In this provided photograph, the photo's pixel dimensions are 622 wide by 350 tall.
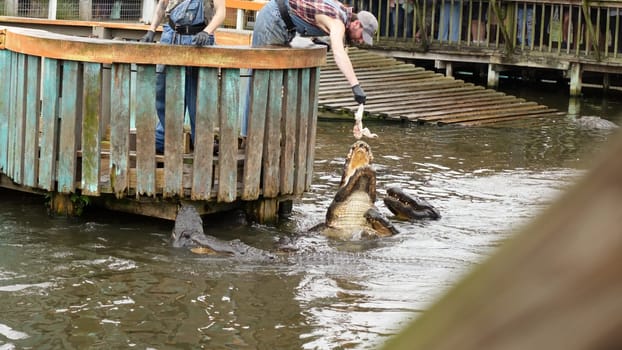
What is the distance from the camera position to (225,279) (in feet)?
23.0

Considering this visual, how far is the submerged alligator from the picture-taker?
779 cm

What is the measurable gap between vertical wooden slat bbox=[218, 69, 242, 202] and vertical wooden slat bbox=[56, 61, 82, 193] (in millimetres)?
1092

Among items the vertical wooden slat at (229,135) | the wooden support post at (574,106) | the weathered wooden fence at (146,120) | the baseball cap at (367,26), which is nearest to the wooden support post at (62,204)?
the weathered wooden fence at (146,120)

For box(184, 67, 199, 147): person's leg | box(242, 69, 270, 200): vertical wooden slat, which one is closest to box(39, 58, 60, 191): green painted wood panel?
box(184, 67, 199, 147): person's leg

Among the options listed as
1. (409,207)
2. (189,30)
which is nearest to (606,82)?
(409,207)

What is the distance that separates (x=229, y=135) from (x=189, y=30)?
3.70 ft

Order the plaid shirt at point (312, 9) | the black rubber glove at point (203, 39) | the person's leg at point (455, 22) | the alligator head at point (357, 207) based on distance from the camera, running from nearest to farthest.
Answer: the black rubber glove at point (203, 39) < the plaid shirt at point (312, 9) < the alligator head at point (357, 207) < the person's leg at point (455, 22)

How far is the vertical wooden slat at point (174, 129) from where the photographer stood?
7914mm

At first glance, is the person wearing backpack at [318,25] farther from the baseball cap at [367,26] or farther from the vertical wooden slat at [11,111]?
the vertical wooden slat at [11,111]

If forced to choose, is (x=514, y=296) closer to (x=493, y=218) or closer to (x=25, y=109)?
(x=25, y=109)

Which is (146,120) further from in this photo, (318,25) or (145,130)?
(318,25)

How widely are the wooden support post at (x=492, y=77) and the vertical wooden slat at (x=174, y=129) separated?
47.1 ft

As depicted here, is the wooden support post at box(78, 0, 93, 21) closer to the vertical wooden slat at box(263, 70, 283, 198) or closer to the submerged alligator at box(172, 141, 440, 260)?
the submerged alligator at box(172, 141, 440, 260)

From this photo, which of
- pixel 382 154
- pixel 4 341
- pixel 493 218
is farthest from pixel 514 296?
pixel 382 154
